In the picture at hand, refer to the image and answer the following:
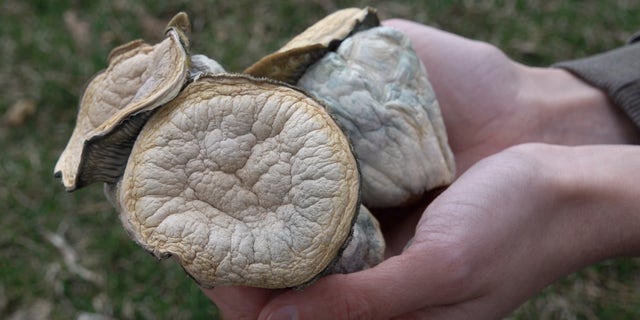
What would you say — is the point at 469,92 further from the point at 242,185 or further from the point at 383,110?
the point at 242,185

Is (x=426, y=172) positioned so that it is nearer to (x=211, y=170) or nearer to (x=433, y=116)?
(x=433, y=116)

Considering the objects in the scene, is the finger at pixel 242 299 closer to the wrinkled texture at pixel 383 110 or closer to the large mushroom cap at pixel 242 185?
the large mushroom cap at pixel 242 185

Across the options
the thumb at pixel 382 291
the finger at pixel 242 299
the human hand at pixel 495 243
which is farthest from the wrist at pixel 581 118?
the finger at pixel 242 299

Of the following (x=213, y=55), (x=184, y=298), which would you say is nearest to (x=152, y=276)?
(x=184, y=298)

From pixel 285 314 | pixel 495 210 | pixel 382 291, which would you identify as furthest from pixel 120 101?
pixel 495 210

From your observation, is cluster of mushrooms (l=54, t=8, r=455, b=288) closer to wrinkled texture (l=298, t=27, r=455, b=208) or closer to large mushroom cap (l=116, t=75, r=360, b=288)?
large mushroom cap (l=116, t=75, r=360, b=288)

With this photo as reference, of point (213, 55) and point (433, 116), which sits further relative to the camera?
point (213, 55)

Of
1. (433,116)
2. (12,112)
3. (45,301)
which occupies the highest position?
(433,116)
